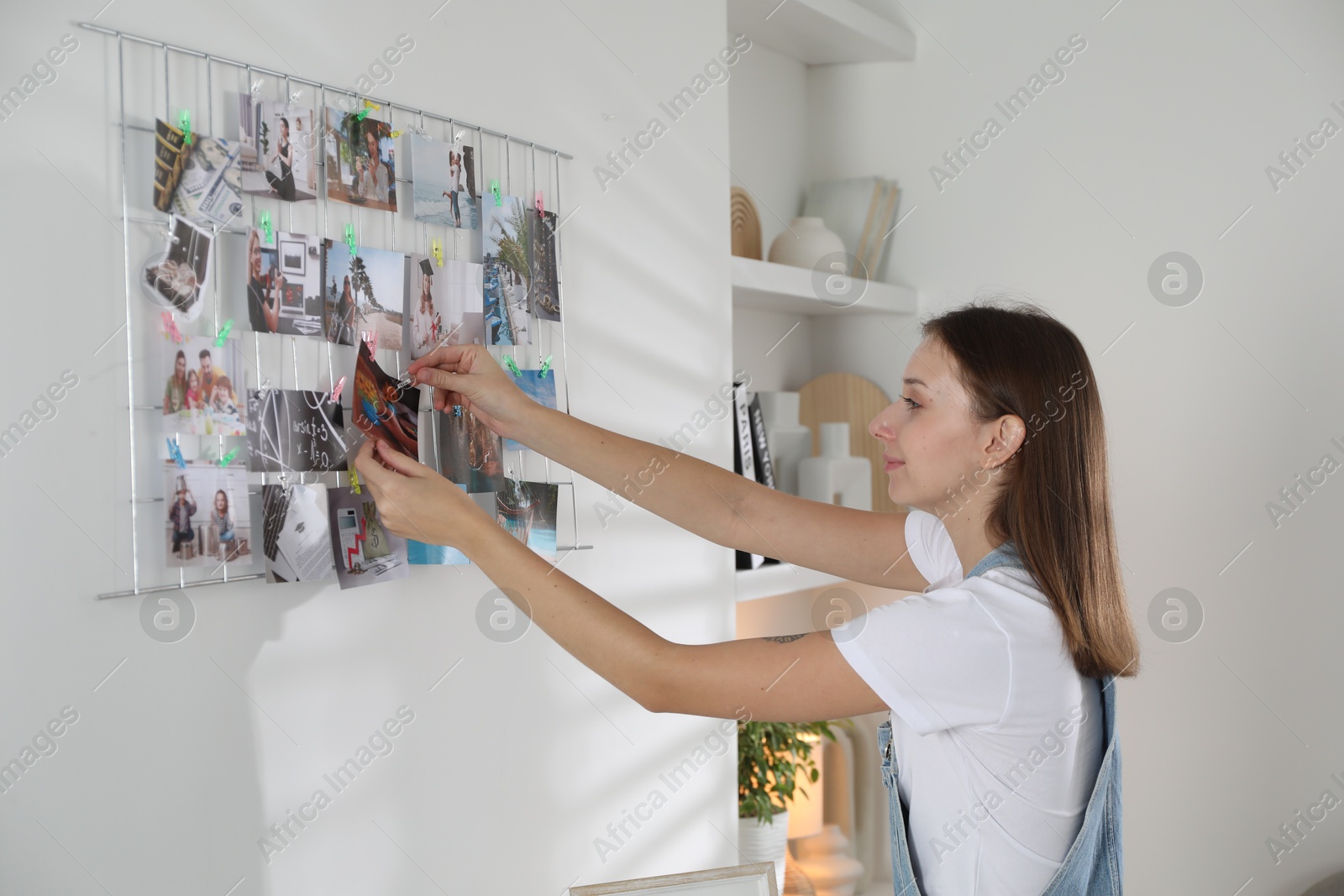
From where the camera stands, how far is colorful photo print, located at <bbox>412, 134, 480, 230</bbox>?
115 centimetres

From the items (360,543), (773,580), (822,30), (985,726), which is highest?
(822,30)

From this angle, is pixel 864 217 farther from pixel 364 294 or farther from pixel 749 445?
pixel 364 294

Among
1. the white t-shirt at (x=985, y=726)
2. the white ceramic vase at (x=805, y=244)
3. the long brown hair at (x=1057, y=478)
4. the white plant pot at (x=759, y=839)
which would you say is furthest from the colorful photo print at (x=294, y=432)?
the white ceramic vase at (x=805, y=244)

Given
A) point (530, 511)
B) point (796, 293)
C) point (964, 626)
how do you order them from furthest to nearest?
point (796, 293) → point (530, 511) → point (964, 626)

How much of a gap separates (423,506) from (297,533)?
0.57ft

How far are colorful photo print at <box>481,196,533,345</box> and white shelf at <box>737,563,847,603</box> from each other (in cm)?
67

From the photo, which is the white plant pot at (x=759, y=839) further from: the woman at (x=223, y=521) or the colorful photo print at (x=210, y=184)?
the colorful photo print at (x=210, y=184)

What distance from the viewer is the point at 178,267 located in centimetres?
94

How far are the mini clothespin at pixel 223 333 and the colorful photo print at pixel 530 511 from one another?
15.2 inches

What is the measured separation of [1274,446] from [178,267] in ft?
5.59

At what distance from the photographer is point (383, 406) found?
110cm

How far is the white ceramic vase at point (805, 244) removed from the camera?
6.58ft

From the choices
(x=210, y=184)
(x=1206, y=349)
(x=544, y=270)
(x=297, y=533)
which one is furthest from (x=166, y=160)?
(x=1206, y=349)

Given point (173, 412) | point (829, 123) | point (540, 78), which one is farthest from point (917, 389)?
point (829, 123)
